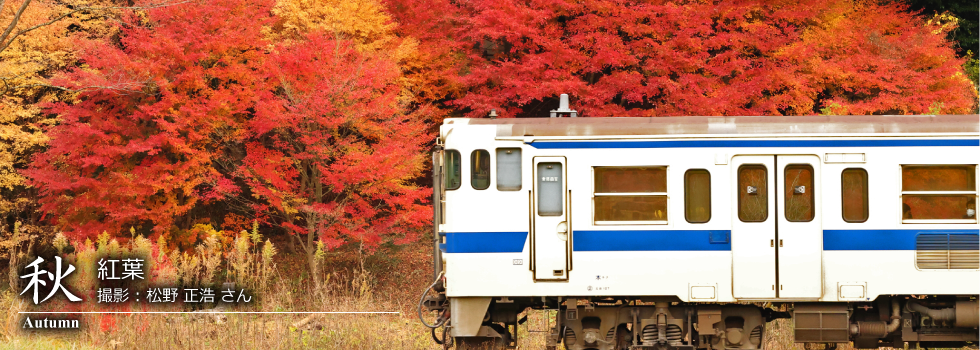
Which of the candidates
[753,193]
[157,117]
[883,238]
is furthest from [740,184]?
[157,117]

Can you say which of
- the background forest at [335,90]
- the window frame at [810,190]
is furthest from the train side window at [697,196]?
the background forest at [335,90]

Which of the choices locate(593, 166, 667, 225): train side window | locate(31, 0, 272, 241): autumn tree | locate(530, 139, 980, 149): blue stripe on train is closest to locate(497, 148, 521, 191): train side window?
locate(530, 139, 980, 149): blue stripe on train

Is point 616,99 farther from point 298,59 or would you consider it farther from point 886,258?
point 886,258

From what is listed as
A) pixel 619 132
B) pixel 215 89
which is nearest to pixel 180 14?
pixel 215 89

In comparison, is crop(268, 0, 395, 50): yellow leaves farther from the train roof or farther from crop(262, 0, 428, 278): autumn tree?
the train roof

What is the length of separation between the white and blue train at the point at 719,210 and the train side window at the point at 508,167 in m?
0.01

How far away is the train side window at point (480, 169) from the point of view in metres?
8.62

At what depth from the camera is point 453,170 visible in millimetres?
8688

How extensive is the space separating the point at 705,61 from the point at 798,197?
1110 cm

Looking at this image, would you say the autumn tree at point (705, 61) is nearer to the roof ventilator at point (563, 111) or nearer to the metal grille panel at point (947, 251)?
the roof ventilator at point (563, 111)

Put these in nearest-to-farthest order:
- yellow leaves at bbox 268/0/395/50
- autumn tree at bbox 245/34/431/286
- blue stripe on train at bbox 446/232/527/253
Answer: blue stripe on train at bbox 446/232/527/253 < autumn tree at bbox 245/34/431/286 < yellow leaves at bbox 268/0/395/50

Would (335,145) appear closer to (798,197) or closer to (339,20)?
(339,20)

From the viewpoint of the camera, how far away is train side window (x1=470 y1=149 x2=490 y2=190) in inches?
340

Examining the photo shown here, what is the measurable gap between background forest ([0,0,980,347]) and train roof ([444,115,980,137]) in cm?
768
